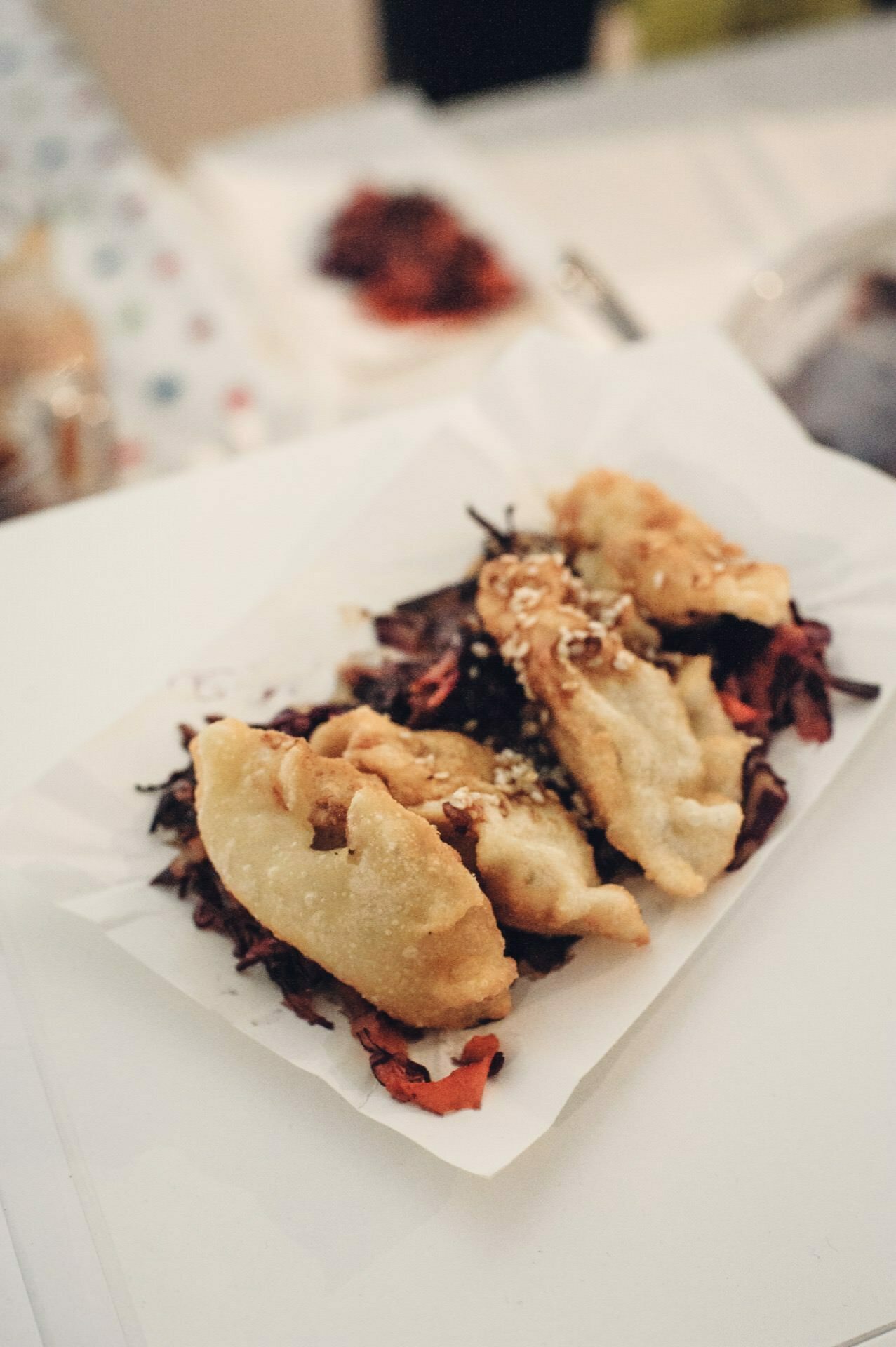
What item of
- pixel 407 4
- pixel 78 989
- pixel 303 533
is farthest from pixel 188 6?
pixel 78 989

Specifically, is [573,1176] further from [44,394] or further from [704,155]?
[704,155]

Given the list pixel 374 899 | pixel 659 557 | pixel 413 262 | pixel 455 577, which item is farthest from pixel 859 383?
pixel 374 899

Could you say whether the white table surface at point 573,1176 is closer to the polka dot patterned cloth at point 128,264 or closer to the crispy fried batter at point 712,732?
the crispy fried batter at point 712,732

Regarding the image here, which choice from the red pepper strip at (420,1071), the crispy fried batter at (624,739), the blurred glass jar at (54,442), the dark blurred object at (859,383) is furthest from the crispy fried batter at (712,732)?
the blurred glass jar at (54,442)

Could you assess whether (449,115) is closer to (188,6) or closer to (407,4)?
(407,4)

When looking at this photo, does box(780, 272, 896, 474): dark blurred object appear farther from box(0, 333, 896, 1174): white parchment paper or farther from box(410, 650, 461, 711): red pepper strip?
box(410, 650, 461, 711): red pepper strip

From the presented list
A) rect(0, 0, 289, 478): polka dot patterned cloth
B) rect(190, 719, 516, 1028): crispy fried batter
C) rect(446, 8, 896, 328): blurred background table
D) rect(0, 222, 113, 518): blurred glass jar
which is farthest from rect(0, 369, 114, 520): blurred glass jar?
rect(446, 8, 896, 328): blurred background table

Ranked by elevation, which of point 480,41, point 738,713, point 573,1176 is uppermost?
point 480,41
